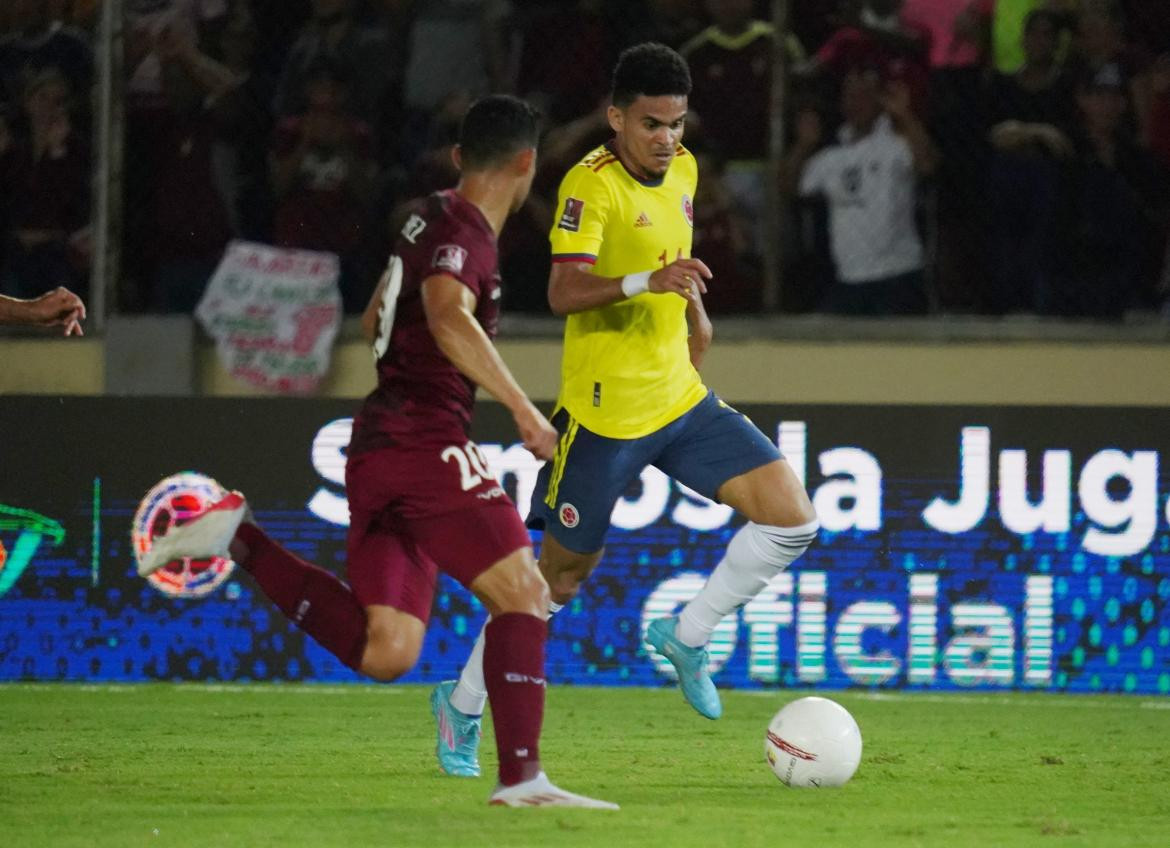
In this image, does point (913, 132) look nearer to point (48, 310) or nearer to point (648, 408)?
point (648, 408)

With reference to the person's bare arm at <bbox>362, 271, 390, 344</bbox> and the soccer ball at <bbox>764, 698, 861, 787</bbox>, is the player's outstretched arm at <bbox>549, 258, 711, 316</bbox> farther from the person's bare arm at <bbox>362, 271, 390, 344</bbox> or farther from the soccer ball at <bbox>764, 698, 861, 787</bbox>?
the soccer ball at <bbox>764, 698, 861, 787</bbox>

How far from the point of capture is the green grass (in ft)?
17.1

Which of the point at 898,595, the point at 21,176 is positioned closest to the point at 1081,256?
the point at 898,595

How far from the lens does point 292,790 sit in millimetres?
5992

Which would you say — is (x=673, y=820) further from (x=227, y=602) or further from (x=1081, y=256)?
(x=1081, y=256)

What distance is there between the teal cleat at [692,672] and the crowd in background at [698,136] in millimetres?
3826

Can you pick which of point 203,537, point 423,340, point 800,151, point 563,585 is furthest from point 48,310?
point 800,151

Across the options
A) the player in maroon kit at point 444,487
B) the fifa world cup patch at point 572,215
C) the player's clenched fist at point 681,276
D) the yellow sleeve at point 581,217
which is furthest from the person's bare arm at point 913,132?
the player in maroon kit at point 444,487

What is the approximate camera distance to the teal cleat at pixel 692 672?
679 centimetres

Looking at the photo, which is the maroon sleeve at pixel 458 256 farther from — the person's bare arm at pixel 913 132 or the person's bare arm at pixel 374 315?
the person's bare arm at pixel 913 132

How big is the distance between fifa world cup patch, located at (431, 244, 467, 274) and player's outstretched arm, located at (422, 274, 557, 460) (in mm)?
32

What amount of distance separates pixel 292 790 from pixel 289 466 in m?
3.53

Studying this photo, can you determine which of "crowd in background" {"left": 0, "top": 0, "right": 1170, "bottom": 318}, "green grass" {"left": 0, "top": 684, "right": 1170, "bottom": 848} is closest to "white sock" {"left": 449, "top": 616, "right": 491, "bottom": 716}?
"green grass" {"left": 0, "top": 684, "right": 1170, "bottom": 848}

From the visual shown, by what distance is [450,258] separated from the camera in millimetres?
5305
